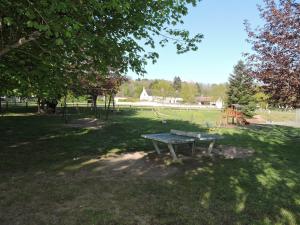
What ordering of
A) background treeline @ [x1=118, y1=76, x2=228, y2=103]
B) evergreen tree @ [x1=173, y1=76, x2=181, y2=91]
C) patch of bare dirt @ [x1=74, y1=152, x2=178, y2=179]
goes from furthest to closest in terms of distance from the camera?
1. evergreen tree @ [x1=173, y1=76, x2=181, y2=91]
2. background treeline @ [x1=118, y1=76, x2=228, y2=103]
3. patch of bare dirt @ [x1=74, y1=152, x2=178, y2=179]

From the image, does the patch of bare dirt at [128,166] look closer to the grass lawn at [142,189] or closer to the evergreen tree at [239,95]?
the grass lawn at [142,189]

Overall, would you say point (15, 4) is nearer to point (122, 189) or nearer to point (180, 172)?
point (122, 189)

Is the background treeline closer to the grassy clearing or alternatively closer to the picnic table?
the grassy clearing

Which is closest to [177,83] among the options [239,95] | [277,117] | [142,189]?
[277,117]

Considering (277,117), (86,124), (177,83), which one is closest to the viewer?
(86,124)

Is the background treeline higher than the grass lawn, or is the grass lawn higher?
the background treeline

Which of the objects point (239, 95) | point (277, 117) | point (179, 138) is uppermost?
point (239, 95)

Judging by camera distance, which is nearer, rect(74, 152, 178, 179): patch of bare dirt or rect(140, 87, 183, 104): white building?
rect(74, 152, 178, 179): patch of bare dirt

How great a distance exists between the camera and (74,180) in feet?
21.3

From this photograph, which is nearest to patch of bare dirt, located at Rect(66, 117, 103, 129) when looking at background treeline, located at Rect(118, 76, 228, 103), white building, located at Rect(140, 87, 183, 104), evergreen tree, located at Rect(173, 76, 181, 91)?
background treeline, located at Rect(118, 76, 228, 103)

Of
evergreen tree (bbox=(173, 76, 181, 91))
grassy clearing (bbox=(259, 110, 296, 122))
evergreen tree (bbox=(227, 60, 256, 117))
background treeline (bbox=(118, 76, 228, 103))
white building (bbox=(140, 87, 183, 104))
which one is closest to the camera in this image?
evergreen tree (bbox=(227, 60, 256, 117))

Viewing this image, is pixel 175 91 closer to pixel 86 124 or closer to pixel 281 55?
pixel 86 124

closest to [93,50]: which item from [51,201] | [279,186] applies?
[51,201]

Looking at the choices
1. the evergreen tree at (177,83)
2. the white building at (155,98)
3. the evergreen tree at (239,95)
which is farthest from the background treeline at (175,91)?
the evergreen tree at (239,95)
